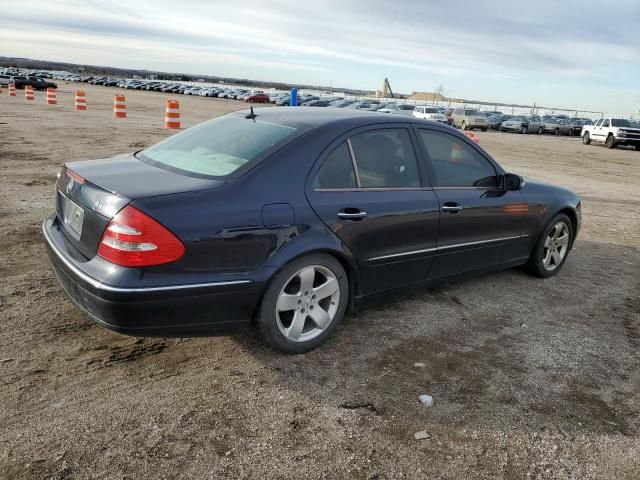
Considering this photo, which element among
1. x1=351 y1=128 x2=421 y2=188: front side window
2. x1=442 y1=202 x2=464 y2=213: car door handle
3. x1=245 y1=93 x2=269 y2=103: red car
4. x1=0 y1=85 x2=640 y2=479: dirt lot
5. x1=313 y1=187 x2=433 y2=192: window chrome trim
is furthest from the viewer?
x1=245 y1=93 x2=269 y2=103: red car

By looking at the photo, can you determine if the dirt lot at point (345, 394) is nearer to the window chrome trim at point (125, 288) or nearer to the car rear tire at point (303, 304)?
the car rear tire at point (303, 304)

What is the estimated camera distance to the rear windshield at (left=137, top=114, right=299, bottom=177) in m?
3.42

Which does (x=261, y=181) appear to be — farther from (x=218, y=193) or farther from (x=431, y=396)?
(x=431, y=396)

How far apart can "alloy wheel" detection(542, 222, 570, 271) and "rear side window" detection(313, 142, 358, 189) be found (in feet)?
8.69

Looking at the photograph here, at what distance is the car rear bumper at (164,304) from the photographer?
2889mm

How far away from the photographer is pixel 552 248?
5535 millimetres

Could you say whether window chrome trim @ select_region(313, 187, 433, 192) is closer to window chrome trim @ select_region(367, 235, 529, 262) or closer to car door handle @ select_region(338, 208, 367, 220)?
car door handle @ select_region(338, 208, 367, 220)

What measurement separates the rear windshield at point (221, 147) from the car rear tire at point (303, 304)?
720 mm

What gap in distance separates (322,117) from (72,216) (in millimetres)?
1775

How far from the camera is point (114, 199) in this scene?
298 cm

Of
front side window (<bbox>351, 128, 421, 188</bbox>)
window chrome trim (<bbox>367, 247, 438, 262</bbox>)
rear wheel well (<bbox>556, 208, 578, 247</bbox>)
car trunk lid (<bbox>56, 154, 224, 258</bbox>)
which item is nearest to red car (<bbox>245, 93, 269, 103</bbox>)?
rear wheel well (<bbox>556, 208, 578, 247</bbox>)

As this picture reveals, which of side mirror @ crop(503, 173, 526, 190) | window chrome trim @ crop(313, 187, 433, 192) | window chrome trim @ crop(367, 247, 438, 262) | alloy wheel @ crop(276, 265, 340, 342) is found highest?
side mirror @ crop(503, 173, 526, 190)

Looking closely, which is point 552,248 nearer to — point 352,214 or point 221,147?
point 352,214

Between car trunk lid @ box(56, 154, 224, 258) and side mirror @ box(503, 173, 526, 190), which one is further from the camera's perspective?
side mirror @ box(503, 173, 526, 190)
